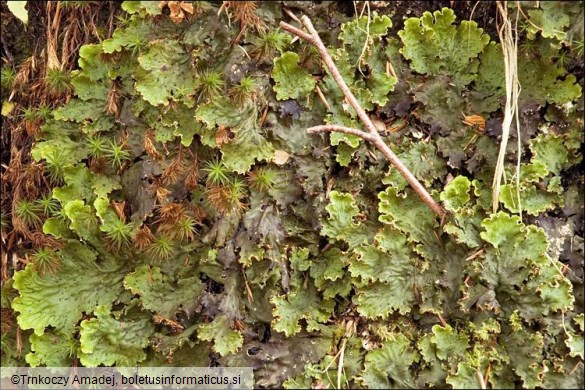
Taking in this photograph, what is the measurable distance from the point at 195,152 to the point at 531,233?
4.84ft

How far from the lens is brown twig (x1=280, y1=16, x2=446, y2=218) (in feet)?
7.66

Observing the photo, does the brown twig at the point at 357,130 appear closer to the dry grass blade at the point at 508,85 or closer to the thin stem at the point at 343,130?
the thin stem at the point at 343,130

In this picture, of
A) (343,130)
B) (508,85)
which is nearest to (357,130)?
(343,130)

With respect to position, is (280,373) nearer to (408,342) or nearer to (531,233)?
(408,342)

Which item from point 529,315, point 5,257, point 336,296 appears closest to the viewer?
point 529,315

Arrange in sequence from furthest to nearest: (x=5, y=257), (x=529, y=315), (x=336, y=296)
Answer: (x=5, y=257) → (x=336, y=296) → (x=529, y=315)

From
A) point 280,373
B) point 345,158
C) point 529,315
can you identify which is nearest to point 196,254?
point 280,373

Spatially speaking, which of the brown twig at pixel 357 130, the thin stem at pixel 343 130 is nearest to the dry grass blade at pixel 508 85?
the brown twig at pixel 357 130

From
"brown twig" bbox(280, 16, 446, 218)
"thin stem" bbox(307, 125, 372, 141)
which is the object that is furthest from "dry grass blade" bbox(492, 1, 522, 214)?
"thin stem" bbox(307, 125, 372, 141)

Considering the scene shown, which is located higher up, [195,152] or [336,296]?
[195,152]

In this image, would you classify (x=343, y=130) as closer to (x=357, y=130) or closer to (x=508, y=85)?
(x=357, y=130)

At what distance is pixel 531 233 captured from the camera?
2.22m

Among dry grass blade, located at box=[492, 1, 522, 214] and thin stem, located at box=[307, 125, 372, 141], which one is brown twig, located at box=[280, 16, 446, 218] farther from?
dry grass blade, located at box=[492, 1, 522, 214]

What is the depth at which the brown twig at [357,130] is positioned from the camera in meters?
2.33
